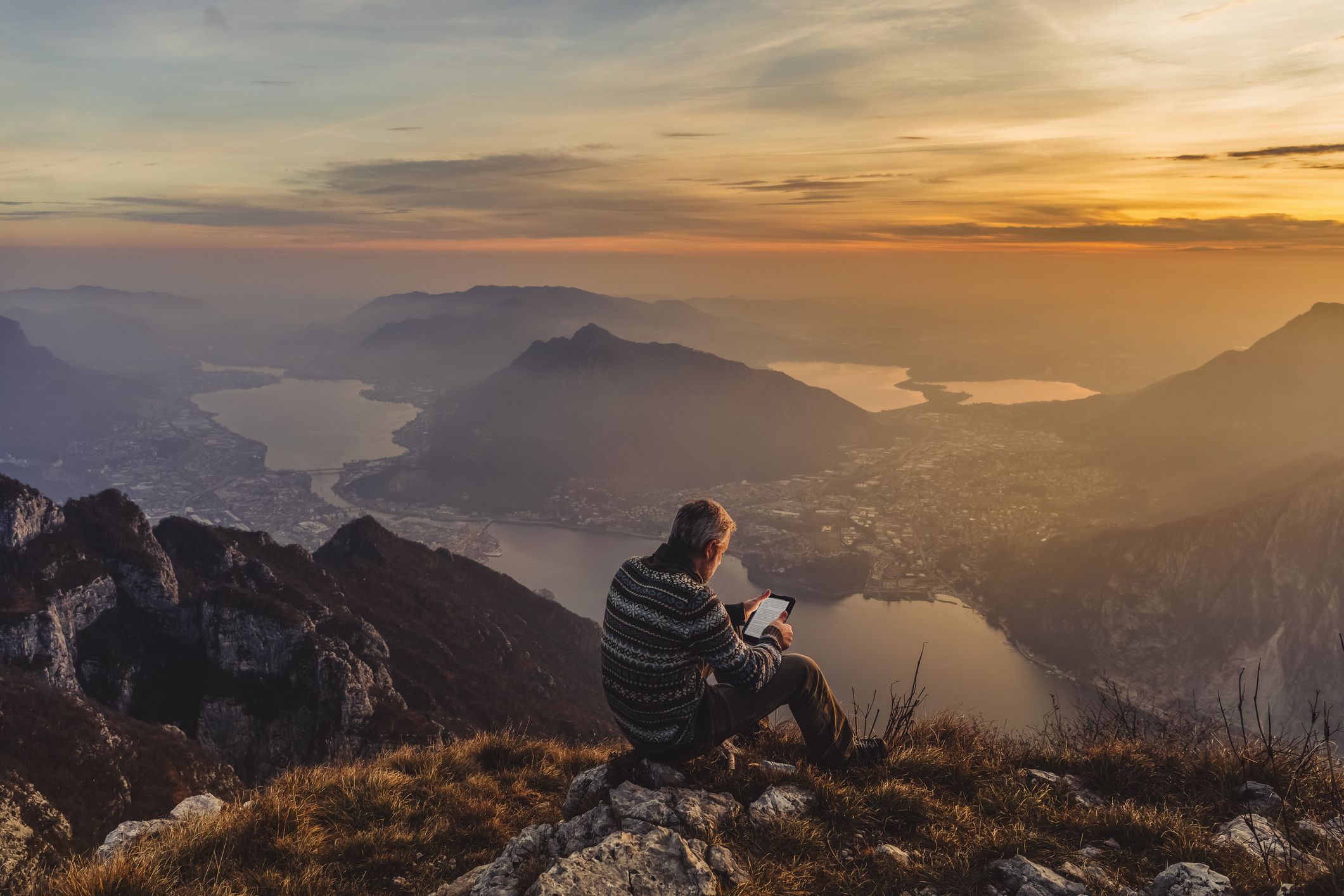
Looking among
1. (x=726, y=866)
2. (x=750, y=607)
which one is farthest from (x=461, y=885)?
(x=750, y=607)

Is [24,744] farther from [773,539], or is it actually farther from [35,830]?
[773,539]

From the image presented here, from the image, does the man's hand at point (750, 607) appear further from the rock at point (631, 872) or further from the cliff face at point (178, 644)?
the cliff face at point (178, 644)

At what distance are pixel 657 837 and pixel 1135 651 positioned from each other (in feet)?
327

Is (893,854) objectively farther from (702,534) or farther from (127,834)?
(127,834)

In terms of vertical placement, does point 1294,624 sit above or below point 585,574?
above

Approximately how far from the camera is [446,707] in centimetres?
4156

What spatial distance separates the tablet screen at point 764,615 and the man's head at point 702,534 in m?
1.29

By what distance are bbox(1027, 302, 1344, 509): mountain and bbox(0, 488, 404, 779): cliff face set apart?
129 m

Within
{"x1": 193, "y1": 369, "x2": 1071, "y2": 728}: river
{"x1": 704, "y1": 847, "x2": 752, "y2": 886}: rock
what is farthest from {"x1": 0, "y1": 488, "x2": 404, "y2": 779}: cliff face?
{"x1": 193, "y1": 369, "x2": 1071, "y2": 728}: river

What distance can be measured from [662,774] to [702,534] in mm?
2315

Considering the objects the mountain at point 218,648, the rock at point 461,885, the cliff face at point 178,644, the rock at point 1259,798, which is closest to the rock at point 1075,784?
the rock at point 1259,798

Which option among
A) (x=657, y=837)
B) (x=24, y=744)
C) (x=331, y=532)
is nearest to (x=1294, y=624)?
(x=657, y=837)

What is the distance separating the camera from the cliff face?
109 feet

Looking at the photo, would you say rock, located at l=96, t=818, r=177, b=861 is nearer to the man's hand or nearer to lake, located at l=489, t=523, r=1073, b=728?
the man's hand
